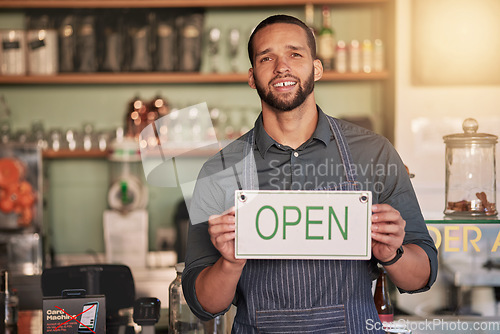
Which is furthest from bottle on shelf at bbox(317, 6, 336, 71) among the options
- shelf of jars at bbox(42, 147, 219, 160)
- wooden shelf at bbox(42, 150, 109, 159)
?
wooden shelf at bbox(42, 150, 109, 159)

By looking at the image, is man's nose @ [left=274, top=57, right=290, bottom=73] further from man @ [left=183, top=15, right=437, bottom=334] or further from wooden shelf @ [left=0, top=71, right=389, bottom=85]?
wooden shelf @ [left=0, top=71, right=389, bottom=85]

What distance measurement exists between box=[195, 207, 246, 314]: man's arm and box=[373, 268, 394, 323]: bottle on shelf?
1.28ft

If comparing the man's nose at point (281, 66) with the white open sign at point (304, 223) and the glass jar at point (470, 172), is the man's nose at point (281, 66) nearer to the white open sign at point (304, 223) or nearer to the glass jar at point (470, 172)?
the white open sign at point (304, 223)

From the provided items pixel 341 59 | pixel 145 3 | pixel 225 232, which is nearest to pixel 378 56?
pixel 341 59

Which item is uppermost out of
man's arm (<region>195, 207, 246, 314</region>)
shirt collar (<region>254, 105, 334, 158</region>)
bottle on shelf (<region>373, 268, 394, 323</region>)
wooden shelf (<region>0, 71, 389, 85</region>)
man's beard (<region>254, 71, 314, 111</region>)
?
→ wooden shelf (<region>0, 71, 389, 85</region>)

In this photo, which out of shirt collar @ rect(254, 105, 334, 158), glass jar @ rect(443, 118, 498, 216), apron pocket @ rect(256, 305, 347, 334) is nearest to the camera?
apron pocket @ rect(256, 305, 347, 334)

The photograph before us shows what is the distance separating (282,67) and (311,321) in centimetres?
54

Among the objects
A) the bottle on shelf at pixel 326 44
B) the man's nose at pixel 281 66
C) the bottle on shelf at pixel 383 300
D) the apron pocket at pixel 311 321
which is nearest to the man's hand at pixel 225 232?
the apron pocket at pixel 311 321

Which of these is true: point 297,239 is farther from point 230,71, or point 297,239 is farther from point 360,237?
point 230,71

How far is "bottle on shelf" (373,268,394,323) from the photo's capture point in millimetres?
1400

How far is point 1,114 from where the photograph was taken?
328 centimetres

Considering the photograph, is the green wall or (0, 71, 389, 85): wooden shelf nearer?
(0, 71, 389, 85): wooden shelf

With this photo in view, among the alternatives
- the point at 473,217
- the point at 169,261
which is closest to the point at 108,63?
the point at 169,261

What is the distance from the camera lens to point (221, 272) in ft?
3.78
